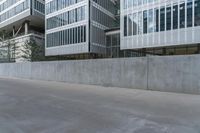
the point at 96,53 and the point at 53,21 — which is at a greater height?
the point at 53,21

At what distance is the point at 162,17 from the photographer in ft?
84.1

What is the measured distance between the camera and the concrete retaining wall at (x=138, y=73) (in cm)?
1191

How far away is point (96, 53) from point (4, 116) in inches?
1187

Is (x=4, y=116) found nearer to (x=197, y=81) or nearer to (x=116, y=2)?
(x=197, y=81)

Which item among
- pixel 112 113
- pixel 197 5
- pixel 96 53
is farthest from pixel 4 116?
pixel 96 53

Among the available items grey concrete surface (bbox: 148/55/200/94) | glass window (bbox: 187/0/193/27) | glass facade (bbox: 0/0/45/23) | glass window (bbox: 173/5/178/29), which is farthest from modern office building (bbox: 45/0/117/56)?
grey concrete surface (bbox: 148/55/200/94)

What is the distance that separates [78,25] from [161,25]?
50.1 feet

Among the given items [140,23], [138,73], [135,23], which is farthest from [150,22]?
[138,73]

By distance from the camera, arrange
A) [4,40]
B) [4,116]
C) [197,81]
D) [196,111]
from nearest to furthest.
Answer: [4,116] → [196,111] → [197,81] → [4,40]

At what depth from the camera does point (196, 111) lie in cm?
734

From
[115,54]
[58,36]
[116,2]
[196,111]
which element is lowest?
[196,111]

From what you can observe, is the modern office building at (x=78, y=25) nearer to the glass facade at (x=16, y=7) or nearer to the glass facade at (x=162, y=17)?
the glass facade at (x=16, y=7)

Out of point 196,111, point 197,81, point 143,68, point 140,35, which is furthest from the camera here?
point 140,35

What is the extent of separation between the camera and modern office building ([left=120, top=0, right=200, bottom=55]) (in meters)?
23.4
